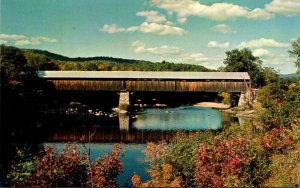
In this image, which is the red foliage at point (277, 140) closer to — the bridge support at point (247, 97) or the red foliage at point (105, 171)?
the red foliage at point (105, 171)

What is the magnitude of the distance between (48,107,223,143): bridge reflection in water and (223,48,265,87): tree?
17.2m

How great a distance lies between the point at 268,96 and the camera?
26562 millimetres

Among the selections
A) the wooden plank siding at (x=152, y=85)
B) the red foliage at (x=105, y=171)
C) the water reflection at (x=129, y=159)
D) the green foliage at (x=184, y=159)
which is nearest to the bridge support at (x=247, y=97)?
the wooden plank siding at (x=152, y=85)

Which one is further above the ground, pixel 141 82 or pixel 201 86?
pixel 141 82

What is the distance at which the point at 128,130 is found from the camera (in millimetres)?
27875

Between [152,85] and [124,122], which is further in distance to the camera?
[152,85]

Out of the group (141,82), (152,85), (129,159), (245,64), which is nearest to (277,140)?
(129,159)

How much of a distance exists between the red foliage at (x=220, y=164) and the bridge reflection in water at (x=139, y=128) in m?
11.6

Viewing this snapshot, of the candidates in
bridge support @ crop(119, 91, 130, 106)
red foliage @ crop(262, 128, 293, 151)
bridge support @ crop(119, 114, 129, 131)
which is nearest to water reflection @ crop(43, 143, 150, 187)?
red foliage @ crop(262, 128, 293, 151)

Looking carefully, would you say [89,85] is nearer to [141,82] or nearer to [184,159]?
[141,82]

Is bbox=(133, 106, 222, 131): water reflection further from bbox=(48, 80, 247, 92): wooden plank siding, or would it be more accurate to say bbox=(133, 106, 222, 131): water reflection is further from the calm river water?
bbox=(48, 80, 247, 92): wooden plank siding

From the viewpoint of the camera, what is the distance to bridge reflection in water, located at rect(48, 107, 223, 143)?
25.0 m

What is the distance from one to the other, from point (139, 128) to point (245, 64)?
29.6 metres

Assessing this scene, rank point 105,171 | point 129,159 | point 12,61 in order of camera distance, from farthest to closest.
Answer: point 12,61 → point 129,159 → point 105,171
